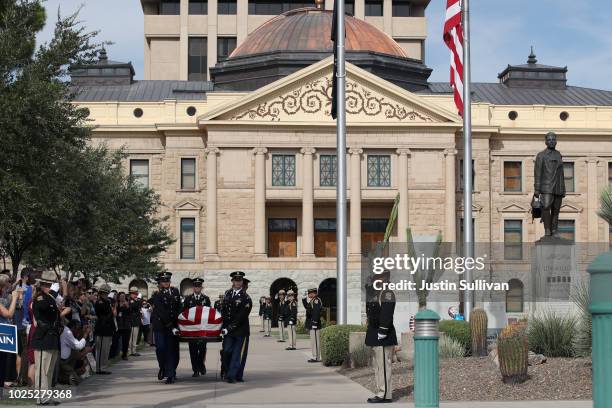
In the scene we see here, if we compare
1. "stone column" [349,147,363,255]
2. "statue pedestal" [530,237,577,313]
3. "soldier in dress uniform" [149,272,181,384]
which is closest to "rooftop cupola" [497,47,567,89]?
"stone column" [349,147,363,255]

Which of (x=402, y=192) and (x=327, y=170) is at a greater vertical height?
(x=327, y=170)

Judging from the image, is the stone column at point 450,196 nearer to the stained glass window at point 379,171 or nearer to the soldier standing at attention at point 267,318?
the stained glass window at point 379,171

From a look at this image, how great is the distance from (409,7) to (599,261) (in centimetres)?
9105

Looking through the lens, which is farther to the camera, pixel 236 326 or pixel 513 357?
pixel 236 326

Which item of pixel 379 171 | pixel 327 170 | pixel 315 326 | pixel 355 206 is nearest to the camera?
pixel 315 326

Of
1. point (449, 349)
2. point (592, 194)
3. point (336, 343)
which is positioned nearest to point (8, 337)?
point (449, 349)

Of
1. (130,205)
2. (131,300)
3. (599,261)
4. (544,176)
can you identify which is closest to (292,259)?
(130,205)

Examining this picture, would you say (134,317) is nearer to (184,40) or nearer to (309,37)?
(309,37)

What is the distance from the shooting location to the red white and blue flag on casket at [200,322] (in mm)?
20609

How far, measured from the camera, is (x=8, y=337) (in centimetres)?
1554

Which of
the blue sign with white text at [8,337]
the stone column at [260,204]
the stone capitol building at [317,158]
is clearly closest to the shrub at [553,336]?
the blue sign with white text at [8,337]

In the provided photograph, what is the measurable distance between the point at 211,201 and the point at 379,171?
10063 millimetres

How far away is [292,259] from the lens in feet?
216

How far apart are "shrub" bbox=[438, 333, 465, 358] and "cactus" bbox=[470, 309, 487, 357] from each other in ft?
0.90
